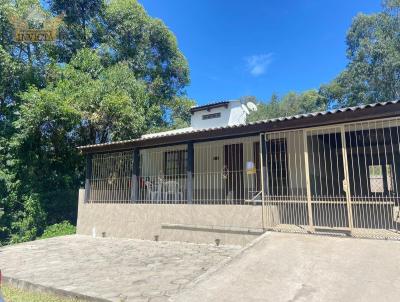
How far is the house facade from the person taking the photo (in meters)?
7.08

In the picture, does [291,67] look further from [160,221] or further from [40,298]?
[40,298]

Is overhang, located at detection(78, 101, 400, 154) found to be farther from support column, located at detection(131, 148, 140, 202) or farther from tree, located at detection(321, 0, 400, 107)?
tree, located at detection(321, 0, 400, 107)

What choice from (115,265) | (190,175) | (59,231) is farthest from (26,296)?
(59,231)

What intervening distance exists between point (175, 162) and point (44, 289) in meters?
7.28

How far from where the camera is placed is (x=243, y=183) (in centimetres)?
1030

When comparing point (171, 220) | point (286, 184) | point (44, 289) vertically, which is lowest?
point (44, 289)

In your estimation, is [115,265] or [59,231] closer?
[115,265]

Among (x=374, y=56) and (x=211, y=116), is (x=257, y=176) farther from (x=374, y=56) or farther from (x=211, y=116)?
(x=374, y=56)

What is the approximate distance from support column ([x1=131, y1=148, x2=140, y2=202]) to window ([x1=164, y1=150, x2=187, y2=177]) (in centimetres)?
195

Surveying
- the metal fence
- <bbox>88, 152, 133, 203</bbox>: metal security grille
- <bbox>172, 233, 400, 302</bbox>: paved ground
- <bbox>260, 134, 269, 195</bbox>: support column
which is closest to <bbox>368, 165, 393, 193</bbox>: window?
the metal fence

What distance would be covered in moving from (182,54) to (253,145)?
1631 centimetres

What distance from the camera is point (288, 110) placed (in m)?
34.6

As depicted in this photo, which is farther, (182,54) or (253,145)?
(182,54)

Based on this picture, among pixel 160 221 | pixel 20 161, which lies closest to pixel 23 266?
pixel 160 221
